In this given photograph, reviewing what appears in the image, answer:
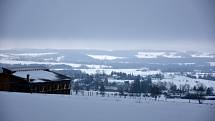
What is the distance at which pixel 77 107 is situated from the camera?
2119 centimetres

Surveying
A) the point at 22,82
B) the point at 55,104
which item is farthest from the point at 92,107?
the point at 22,82

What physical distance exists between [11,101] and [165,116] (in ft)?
31.6

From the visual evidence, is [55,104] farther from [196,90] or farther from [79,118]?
[196,90]

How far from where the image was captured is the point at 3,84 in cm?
4141

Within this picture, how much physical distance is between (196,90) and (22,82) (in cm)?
4728

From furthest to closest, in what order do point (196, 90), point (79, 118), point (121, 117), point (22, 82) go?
point (196, 90)
point (22, 82)
point (121, 117)
point (79, 118)

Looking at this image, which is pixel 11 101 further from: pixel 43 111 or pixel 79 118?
pixel 79 118

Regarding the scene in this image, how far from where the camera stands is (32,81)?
41250mm

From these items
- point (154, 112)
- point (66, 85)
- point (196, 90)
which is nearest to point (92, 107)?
point (154, 112)

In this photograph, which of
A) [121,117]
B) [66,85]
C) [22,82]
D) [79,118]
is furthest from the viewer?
[66,85]

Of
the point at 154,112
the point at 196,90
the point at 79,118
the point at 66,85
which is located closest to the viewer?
the point at 79,118

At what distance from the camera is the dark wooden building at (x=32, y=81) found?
133 ft

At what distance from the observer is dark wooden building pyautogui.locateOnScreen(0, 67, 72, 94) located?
40.7 meters

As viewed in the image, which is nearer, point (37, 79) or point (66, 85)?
point (37, 79)
